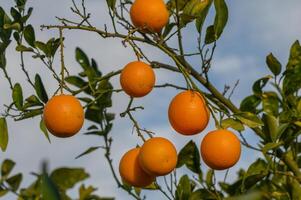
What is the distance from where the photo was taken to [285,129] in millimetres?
1729

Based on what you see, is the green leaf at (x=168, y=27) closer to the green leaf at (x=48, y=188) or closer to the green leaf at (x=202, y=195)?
the green leaf at (x=202, y=195)

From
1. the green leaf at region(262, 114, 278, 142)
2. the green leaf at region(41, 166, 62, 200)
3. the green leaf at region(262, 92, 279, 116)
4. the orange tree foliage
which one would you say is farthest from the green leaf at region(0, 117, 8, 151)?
the green leaf at region(41, 166, 62, 200)

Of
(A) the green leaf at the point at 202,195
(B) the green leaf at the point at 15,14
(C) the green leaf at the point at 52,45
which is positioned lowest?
(A) the green leaf at the point at 202,195

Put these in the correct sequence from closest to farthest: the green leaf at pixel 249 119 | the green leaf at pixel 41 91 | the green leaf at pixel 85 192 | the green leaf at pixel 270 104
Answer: the green leaf at pixel 249 119
the green leaf at pixel 41 91
the green leaf at pixel 270 104
the green leaf at pixel 85 192

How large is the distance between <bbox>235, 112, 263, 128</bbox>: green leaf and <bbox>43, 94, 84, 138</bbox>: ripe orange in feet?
1.31

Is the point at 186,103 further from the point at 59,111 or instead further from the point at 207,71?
the point at 59,111

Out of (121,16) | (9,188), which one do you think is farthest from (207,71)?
(9,188)

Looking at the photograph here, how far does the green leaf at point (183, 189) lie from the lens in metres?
1.77

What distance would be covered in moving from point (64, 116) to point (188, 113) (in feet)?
0.95

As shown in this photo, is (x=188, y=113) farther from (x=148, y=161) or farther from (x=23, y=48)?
(x=23, y=48)

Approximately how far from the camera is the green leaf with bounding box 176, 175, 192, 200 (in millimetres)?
1766

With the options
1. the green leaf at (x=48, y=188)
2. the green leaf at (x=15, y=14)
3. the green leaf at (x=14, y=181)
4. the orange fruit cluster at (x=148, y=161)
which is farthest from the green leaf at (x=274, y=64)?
Answer: the green leaf at (x=48, y=188)

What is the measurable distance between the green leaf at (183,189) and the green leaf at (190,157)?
0.06 m

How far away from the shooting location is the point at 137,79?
1274mm
